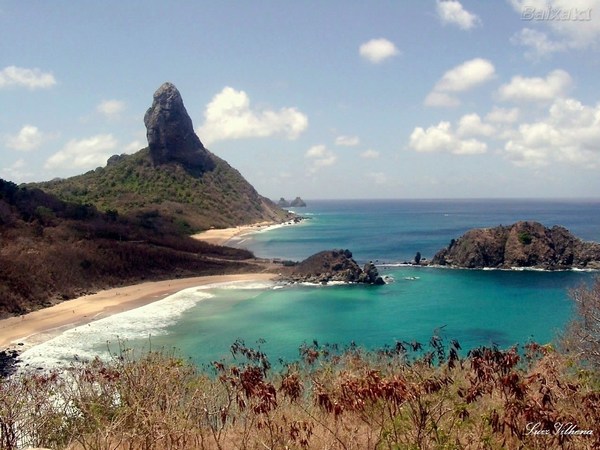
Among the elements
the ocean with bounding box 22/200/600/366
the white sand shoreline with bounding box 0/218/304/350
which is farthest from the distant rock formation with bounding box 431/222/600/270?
the white sand shoreline with bounding box 0/218/304/350

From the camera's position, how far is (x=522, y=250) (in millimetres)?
66500

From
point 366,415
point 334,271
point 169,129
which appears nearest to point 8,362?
point 366,415

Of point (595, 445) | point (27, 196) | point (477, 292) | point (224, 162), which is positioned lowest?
point (477, 292)

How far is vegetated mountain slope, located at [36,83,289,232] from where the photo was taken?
107 meters

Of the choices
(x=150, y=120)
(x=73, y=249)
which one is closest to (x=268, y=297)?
(x=73, y=249)

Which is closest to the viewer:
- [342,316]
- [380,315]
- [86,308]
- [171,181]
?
[342,316]

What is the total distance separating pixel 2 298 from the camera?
3812 centimetres

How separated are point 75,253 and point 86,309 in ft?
37.4

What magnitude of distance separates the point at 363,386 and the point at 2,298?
38477 millimetres

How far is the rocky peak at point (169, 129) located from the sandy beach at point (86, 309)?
240 ft

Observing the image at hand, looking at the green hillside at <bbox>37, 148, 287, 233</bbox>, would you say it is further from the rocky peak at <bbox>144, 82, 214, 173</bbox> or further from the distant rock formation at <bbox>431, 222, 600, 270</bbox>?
the distant rock formation at <bbox>431, 222, 600, 270</bbox>

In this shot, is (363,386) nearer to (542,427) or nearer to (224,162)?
(542,427)

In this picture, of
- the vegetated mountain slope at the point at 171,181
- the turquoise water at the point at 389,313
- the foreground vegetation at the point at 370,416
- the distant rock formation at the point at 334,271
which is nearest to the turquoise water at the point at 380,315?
the turquoise water at the point at 389,313

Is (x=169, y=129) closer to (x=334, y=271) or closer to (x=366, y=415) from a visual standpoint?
(x=334, y=271)
